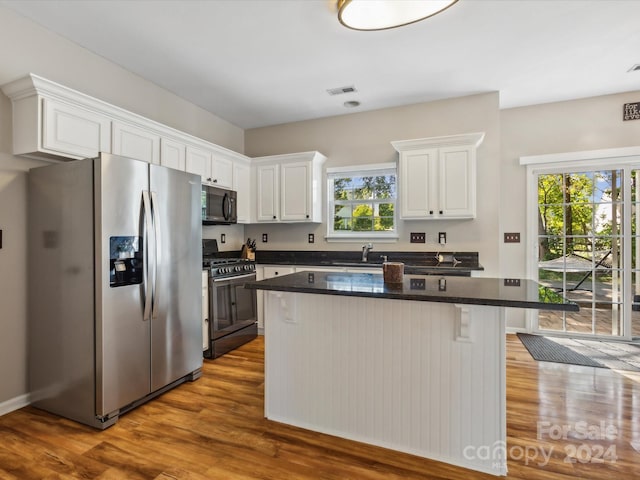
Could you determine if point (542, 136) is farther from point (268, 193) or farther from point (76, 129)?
point (76, 129)

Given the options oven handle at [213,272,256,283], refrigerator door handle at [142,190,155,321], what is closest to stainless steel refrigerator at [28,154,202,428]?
refrigerator door handle at [142,190,155,321]

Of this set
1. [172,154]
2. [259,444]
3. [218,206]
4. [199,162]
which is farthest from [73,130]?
[259,444]

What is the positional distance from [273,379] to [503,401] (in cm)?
132

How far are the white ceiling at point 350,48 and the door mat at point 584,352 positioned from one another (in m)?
2.78

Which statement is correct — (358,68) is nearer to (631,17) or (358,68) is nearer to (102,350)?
(631,17)

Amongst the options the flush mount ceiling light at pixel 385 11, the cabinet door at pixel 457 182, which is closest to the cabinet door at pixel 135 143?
the flush mount ceiling light at pixel 385 11

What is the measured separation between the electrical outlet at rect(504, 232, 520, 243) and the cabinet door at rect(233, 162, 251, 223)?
329 cm

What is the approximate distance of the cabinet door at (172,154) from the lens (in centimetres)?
323

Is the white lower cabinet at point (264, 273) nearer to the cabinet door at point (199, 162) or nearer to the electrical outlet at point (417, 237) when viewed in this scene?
the cabinet door at point (199, 162)

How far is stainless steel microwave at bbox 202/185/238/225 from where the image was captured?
3.64m

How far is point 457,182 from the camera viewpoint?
367 centimetres

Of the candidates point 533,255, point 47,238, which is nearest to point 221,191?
point 47,238

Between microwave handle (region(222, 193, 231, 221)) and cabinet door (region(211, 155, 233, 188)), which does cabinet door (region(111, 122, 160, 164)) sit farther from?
microwave handle (region(222, 193, 231, 221))

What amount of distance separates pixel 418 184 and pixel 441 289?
2.28 m
